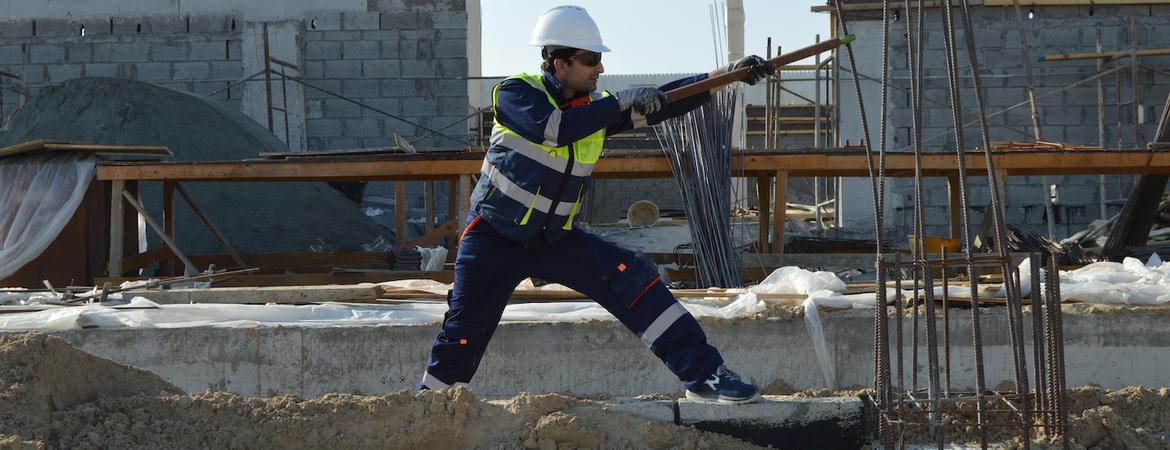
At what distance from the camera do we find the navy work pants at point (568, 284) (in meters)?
4.90

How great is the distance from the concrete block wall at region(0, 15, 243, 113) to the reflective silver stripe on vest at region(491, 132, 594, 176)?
48.7ft

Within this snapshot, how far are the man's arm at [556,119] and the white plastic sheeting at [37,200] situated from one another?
774 cm

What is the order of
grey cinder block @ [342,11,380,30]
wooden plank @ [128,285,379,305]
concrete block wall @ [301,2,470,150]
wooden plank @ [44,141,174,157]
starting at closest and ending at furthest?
wooden plank @ [128,285,379,305] < wooden plank @ [44,141,174,157] < concrete block wall @ [301,2,470,150] < grey cinder block @ [342,11,380,30]

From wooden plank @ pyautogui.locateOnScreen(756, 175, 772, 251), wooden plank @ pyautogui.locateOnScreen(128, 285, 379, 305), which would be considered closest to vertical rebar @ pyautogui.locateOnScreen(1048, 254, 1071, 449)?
wooden plank @ pyautogui.locateOnScreen(128, 285, 379, 305)

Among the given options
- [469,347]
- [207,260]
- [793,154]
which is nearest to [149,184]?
[207,260]

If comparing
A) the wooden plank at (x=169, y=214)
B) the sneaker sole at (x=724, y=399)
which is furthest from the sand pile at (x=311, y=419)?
the wooden plank at (x=169, y=214)

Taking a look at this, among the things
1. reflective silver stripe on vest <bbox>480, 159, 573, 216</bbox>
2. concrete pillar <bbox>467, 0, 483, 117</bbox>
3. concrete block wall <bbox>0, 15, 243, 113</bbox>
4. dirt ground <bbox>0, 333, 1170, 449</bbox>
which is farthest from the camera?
concrete pillar <bbox>467, 0, 483, 117</bbox>

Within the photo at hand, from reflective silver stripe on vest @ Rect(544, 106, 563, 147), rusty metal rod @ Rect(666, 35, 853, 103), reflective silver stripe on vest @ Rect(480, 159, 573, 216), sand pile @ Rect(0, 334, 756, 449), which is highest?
rusty metal rod @ Rect(666, 35, 853, 103)

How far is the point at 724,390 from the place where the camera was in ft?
16.0

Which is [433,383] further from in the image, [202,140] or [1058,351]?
[202,140]

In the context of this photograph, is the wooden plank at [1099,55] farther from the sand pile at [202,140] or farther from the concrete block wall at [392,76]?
the sand pile at [202,140]

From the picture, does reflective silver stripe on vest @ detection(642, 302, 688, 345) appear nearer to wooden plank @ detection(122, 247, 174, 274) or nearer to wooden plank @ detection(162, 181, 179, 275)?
wooden plank @ detection(122, 247, 174, 274)

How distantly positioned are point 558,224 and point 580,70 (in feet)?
1.96

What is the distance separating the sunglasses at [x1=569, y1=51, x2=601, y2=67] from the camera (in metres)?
5.03
